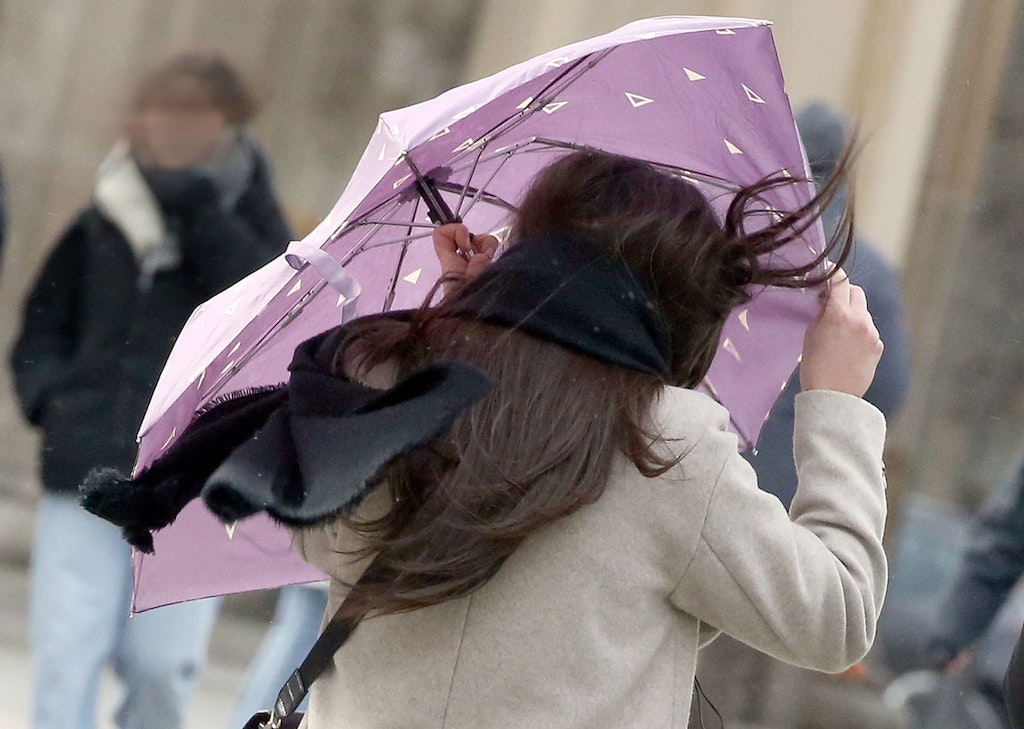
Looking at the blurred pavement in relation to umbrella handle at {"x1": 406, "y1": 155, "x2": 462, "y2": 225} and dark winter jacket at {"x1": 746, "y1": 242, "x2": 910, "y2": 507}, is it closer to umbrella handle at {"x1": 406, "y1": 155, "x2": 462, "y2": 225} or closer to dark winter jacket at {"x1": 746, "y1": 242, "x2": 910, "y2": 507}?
dark winter jacket at {"x1": 746, "y1": 242, "x2": 910, "y2": 507}

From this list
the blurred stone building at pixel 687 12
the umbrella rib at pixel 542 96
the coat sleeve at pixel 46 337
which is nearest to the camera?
the umbrella rib at pixel 542 96

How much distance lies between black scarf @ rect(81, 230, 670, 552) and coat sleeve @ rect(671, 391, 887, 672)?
191 mm

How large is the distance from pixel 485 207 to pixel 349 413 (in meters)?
0.68

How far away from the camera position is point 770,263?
2045 millimetres

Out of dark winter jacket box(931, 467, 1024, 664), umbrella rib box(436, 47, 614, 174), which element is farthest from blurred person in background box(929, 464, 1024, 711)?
umbrella rib box(436, 47, 614, 174)

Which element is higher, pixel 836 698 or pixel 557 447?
pixel 557 447

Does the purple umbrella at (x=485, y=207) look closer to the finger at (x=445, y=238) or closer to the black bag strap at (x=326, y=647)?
the finger at (x=445, y=238)

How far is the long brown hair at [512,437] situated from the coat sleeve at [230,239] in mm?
2170

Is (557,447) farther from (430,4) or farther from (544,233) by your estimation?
(430,4)

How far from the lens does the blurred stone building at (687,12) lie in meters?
5.70

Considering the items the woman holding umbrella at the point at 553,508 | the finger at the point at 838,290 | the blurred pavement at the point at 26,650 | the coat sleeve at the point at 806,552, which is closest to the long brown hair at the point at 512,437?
the woman holding umbrella at the point at 553,508

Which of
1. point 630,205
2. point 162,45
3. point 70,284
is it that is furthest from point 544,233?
point 162,45

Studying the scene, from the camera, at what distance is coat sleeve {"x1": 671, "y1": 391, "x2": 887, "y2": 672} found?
5.39ft

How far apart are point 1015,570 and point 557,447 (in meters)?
2.27
